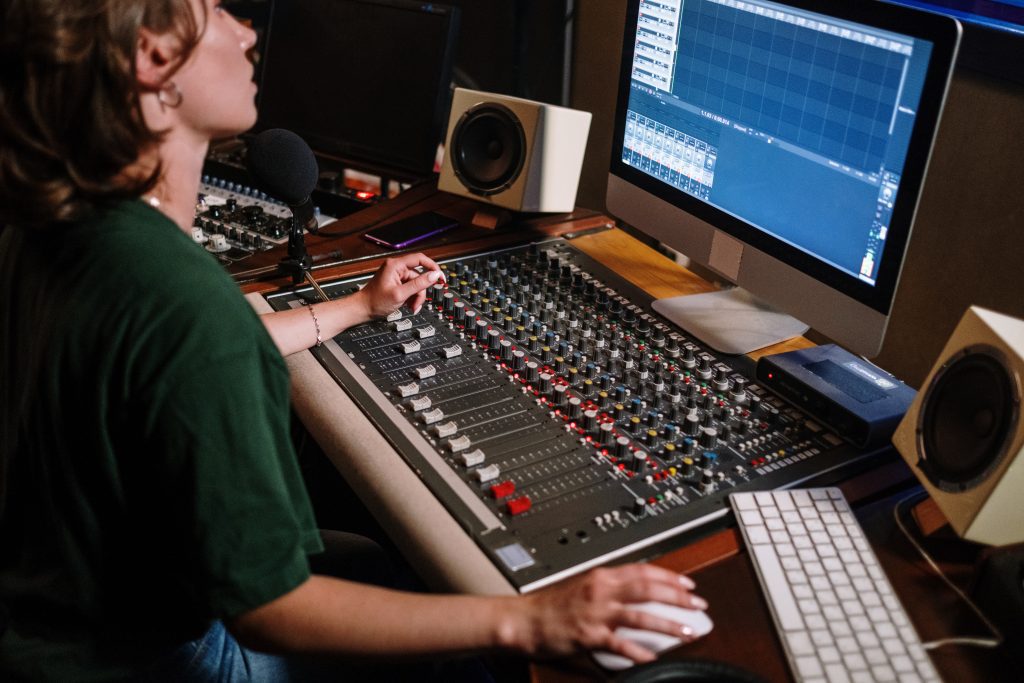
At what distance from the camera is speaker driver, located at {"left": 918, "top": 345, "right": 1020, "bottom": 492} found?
0.96 m

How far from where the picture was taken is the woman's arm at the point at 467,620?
33.2 inches

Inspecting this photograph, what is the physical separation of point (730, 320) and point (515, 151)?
1.87 feet

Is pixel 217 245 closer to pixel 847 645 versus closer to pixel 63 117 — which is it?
pixel 63 117

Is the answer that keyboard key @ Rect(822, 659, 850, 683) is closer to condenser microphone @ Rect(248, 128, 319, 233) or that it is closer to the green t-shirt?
the green t-shirt

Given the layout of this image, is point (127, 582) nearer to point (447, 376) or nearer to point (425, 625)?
point (425, 625)

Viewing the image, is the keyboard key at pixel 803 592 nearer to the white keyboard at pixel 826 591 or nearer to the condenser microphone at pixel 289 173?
the white keyboard at pixel 826 591

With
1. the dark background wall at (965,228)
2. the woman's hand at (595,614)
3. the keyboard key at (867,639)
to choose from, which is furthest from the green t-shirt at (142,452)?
the dark background wall at (965,228)

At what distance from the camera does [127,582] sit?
92 cm

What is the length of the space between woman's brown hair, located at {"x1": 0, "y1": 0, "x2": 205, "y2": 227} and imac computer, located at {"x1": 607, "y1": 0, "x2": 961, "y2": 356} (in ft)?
2.57

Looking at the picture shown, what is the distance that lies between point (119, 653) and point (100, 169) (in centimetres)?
51

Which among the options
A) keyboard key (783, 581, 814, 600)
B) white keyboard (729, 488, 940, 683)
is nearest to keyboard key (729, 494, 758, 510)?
white keyboard (729, 488, 940, 683)

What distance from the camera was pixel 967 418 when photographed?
1.03m

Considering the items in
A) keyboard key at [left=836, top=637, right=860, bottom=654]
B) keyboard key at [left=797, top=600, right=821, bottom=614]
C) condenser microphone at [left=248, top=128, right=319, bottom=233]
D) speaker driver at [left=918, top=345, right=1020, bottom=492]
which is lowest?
keyboard key at [left=836, top=637, right=860, bottom=654]

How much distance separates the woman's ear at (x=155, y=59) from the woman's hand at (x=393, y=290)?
562mm
